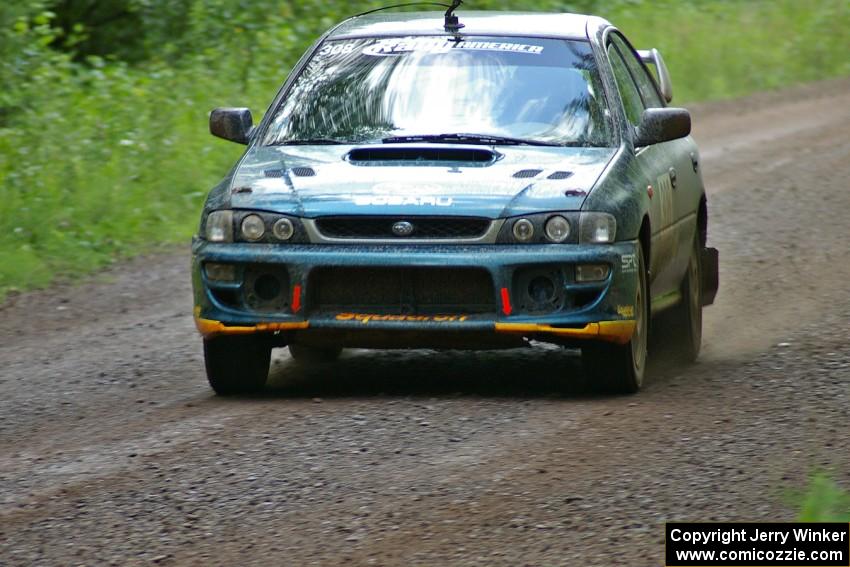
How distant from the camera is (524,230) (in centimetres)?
710

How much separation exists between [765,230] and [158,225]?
15.9 feet

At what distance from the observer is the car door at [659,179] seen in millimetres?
8047

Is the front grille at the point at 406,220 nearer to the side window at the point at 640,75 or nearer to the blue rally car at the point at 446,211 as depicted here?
the blue rally car at the point at 446,211

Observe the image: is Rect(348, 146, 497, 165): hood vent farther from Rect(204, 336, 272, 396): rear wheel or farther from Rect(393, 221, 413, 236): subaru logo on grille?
Rect(204, 336, 272, 396): rear wheel

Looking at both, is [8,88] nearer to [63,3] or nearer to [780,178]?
[63,3]

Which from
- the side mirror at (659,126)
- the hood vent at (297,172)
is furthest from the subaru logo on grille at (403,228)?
the side mirror at (659,126)

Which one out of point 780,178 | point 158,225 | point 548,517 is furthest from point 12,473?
point 780,178

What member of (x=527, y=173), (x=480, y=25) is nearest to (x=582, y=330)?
(x=527, y=173)

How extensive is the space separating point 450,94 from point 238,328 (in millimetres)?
1602

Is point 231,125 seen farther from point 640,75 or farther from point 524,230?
point 640,75

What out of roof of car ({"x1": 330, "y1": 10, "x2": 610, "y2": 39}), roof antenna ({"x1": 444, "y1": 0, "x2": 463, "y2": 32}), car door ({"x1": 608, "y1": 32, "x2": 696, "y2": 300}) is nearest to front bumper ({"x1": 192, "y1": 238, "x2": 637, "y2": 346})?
car door ({"x1": 608, "y1": 32, "x2": 696, "y2": 300})

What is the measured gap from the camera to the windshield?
793cm

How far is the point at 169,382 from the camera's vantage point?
8.27 m

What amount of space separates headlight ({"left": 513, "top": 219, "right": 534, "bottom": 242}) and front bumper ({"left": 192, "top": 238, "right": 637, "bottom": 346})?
4cm
